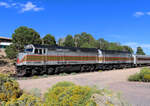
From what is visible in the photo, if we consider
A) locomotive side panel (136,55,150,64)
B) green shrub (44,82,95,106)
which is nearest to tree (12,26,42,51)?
locomotive side panel (136,55,150,64)

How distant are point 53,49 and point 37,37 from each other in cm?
1860

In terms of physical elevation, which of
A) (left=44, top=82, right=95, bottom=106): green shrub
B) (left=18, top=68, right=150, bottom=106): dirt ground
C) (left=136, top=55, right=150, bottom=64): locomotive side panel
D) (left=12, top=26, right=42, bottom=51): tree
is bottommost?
(left=18, top=68, right=150, bottom=106): dirt ground

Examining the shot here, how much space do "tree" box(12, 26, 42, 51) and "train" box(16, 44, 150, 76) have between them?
16217 mm

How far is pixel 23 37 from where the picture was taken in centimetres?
3516

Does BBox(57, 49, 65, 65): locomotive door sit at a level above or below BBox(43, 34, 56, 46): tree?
below

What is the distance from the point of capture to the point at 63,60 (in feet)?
69.4

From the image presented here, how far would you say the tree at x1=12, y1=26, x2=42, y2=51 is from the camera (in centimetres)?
3500

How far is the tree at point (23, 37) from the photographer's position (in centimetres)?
3500

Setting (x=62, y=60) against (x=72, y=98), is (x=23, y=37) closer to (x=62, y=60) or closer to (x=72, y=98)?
(x=62, y=60)

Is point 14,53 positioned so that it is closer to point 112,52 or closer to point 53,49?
point 53,49

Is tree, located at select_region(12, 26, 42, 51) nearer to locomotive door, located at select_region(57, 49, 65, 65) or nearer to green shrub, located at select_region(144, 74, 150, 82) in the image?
locomotive door, located at select_region(57, 49, 65, 65)

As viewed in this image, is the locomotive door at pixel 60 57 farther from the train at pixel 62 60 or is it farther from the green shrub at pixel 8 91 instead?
the green shrub at pixel 8 91

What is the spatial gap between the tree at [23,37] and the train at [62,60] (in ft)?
53.2

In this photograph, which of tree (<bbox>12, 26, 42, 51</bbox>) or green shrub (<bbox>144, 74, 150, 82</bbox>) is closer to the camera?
green shrub (<bbox>144, 74, 150, 82</bbox>)
